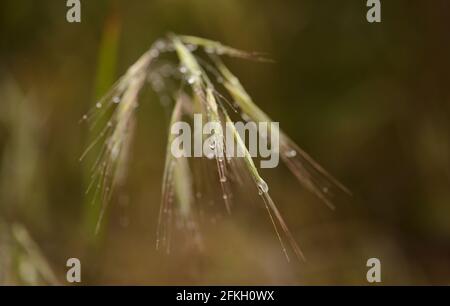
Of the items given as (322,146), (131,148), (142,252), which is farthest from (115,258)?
(322,146)

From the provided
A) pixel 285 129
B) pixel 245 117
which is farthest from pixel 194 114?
pixel 285 129

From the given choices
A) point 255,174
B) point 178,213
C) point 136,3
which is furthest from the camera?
point 136,3

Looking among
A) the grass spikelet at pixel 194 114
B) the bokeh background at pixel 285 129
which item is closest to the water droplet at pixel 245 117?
the grass spikelet at pixel 194 114

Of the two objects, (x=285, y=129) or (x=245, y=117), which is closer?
(x=245, y=117)

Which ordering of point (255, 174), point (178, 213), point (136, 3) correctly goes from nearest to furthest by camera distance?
point (255, 174) → point (178, 213) → point (136, 3)

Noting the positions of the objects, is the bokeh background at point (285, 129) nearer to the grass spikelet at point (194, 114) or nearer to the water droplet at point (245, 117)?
the grass spikelet at point (194, 114)

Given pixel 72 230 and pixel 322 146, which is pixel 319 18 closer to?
pixel 322 146

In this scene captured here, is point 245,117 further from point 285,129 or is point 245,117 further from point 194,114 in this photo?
point 285,129
